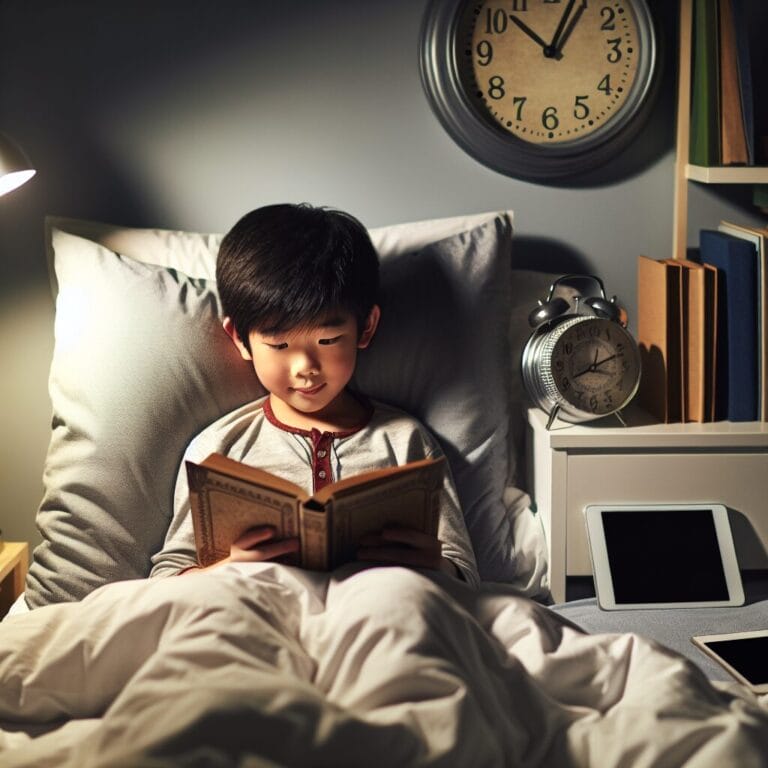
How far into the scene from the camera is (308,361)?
153cm

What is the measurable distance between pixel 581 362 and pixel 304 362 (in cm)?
49

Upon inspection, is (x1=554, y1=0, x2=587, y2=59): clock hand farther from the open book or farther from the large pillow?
the open book

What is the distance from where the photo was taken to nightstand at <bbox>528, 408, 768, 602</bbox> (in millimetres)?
1702

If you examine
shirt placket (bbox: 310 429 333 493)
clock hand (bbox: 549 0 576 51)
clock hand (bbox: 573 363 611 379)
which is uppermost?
clock hand (bbox: 549 0 576 51)

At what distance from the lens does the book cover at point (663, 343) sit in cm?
176

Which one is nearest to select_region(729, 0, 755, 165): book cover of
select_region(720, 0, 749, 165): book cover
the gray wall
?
select_region(720, 0, 749, 165): book cover

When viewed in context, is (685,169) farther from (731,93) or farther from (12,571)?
(12,571)

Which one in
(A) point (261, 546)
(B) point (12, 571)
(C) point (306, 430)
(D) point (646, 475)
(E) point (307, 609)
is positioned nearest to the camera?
(E) point (307, 609)

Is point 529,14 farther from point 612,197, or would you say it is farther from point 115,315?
point 115,315

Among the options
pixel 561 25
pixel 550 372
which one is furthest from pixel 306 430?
pixel 561 25

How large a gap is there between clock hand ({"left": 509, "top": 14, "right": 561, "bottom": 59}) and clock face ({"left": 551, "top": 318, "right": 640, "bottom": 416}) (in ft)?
1.76

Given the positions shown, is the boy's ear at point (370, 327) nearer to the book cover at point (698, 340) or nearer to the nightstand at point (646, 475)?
the nightstand at point (646, 475)

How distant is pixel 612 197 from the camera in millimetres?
1987

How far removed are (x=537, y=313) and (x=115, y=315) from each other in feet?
2.30
